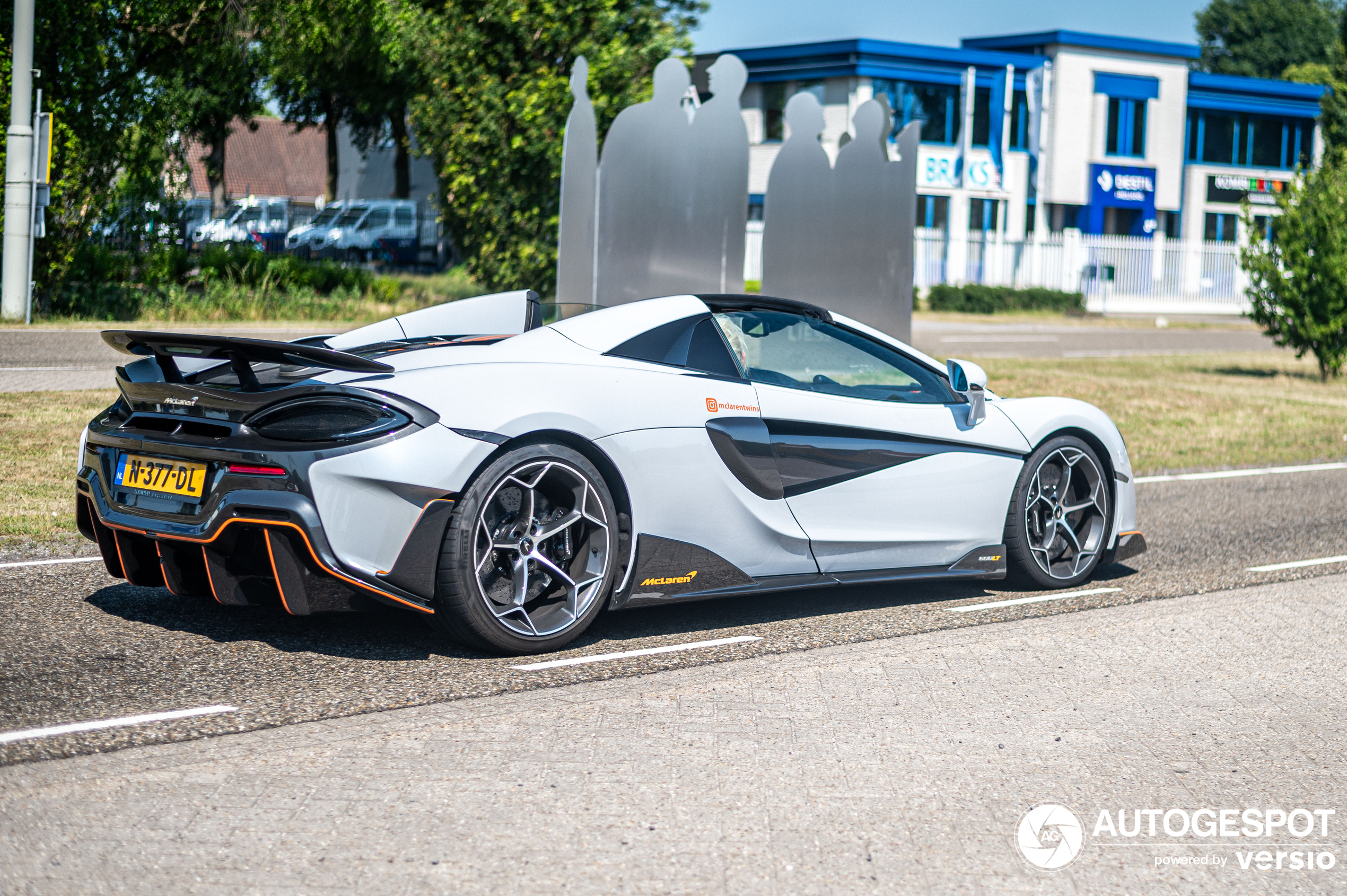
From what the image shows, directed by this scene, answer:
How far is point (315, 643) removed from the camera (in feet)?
17.0

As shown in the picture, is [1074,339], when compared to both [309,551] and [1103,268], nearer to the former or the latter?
[1103,268]

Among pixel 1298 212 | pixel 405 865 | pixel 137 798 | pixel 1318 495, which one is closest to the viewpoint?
pixel 405 865

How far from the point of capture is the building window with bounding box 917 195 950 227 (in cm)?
4450

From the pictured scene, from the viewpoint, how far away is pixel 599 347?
17.3 feet

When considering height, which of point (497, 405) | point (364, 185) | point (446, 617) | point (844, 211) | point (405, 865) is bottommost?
point (405, 865)

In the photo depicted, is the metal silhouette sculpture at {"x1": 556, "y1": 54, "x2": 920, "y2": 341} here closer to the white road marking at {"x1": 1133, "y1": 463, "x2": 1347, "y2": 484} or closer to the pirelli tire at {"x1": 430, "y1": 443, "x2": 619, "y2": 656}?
the white road marking at {"x1": 1133, "y1": 463, "x2": 1347, "y2": 484}

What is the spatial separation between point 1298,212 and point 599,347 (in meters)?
16.1

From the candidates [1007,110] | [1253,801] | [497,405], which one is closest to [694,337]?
[497,405]

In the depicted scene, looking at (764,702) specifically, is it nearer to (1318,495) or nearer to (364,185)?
(1318,495)

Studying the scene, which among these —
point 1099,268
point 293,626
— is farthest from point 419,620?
point 1099,268

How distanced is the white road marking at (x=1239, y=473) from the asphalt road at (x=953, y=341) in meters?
6.64

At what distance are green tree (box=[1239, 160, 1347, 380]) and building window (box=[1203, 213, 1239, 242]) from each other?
33478 mm

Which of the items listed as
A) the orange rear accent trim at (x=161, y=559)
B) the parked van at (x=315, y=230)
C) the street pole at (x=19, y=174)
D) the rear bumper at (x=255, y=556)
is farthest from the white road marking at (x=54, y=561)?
the parked van at (x=315, y=230)

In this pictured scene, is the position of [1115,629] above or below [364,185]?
below
